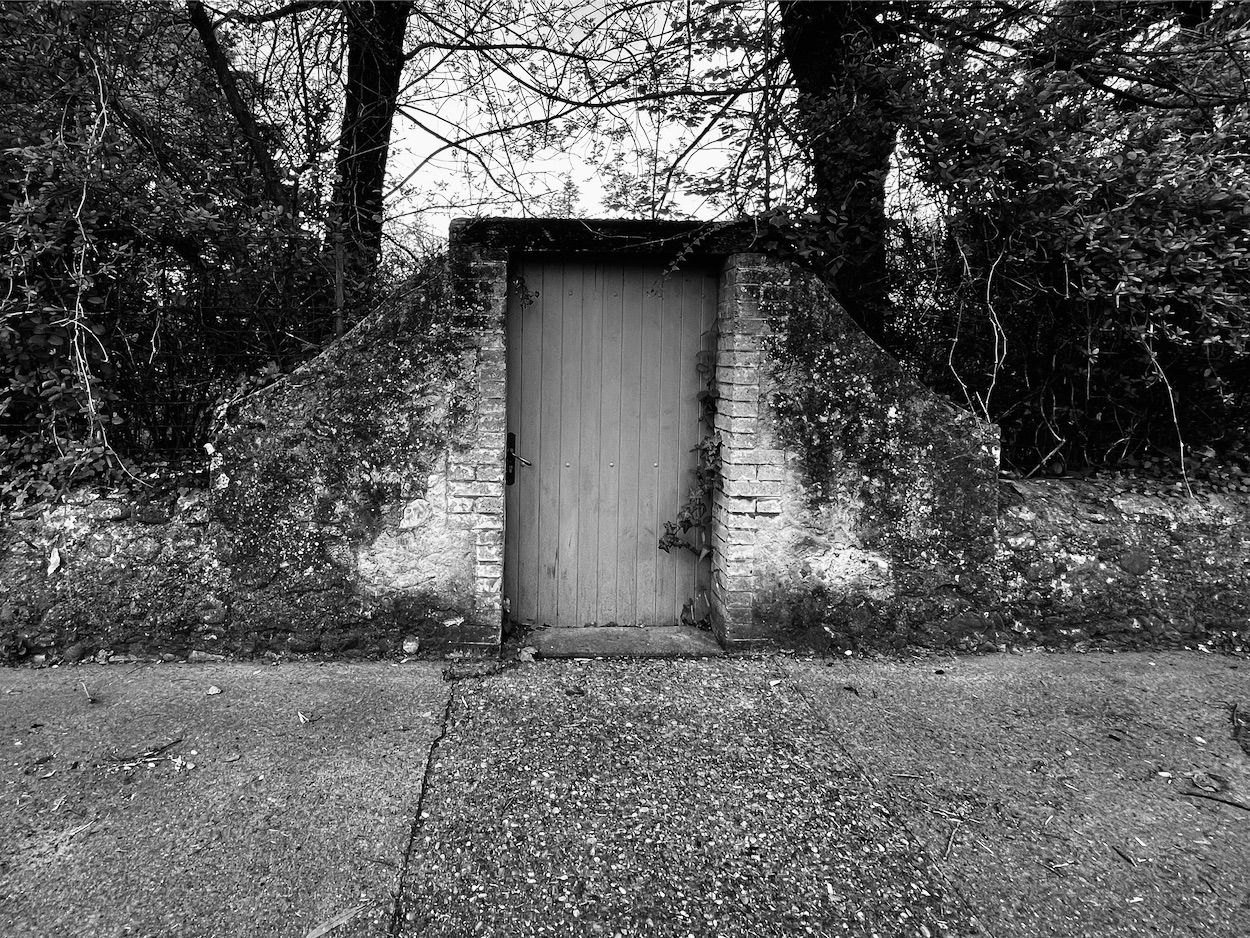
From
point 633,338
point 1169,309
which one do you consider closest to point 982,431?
point 1169,309

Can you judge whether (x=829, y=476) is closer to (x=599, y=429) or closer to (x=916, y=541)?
(x=916, y=541)

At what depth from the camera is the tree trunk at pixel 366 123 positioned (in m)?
3.85

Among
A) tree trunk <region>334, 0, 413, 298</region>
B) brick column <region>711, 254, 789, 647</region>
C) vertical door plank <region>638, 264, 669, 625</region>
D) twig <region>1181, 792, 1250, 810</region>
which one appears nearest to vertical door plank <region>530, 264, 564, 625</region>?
vertical door plank <region>638, 264, 669, 625</region>

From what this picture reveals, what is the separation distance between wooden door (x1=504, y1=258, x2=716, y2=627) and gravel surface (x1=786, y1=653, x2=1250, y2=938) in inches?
45.4

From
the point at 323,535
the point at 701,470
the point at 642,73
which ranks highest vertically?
the point at 642,73

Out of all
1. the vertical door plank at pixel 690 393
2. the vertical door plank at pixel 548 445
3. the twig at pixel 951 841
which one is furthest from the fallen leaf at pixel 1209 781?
the vertical door plank at pixel 548 445

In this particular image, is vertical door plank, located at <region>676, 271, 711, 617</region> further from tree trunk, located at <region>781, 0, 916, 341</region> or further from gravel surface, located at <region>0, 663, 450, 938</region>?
gravel surface, located at <region>0, 663, 450, 938</region>

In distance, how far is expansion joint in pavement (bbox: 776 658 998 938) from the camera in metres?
1.92

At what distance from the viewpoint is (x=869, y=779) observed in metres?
2.49

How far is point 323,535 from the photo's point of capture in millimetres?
3318

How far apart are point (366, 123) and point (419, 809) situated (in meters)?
4.02

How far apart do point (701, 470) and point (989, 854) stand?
2094 mm

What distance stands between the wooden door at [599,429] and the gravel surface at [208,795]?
2.99 ft

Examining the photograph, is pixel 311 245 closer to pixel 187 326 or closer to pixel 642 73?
pixel 187 326
